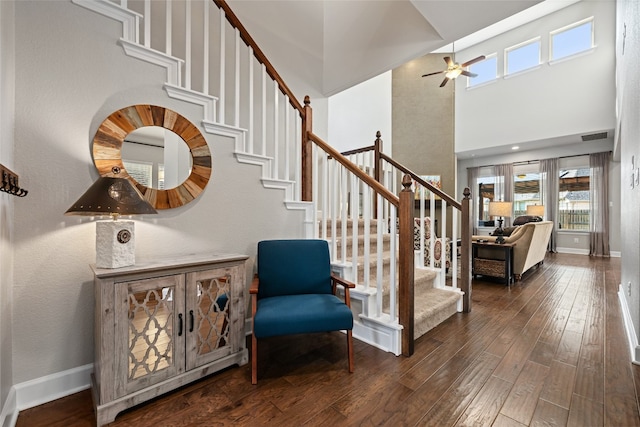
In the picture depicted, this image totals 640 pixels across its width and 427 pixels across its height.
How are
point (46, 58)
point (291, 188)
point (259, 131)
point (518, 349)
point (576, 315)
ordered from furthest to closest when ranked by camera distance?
point (259, 131) < point (576, 315) < point (291, 188) < point (518, 349) < point (46, 58)

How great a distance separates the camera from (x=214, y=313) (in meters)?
1.77

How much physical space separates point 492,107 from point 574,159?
99.6 inches

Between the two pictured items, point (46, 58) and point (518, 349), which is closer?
point (46, 58)

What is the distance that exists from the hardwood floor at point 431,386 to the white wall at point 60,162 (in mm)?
398

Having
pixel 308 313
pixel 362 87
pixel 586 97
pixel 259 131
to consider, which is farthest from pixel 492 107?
pixel 308 313

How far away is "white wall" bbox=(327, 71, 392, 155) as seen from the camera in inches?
224

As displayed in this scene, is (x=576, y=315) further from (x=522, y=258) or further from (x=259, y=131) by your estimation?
(x=259, y=131)

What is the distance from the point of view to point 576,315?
2.81 m

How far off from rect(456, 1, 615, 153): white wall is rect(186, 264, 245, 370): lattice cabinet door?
815cm

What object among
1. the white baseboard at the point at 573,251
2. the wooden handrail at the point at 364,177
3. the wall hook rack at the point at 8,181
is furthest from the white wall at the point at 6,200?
the white baseboard at the point at 573,251

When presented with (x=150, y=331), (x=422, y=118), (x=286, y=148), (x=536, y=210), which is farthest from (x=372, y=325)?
(x=536, y=210)

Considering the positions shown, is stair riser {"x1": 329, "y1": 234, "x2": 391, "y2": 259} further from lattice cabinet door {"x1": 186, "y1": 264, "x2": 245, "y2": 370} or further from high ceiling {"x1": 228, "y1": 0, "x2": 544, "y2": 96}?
high ceiling {"x1": 228, "y1": 0, "x2": 544, "y2": 96}

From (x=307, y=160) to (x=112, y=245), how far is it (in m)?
1.79

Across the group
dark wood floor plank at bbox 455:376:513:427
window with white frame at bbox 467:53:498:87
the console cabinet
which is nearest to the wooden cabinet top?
the console cabinet
